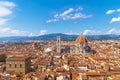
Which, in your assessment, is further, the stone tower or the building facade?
the stone tower

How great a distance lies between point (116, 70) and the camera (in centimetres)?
3525

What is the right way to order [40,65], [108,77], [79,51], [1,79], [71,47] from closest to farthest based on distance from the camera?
[1,79] → [108,77] → [40,65] → [79,51] → [71,47]

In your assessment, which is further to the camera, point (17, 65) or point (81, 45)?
point (81, 45)

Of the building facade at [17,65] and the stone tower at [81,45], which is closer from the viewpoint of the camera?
the building facade at [17,65]

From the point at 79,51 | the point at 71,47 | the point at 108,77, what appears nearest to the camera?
the point at 108,77

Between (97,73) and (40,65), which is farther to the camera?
(40,65)

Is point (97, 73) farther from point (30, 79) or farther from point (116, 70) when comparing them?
point (30, 79)

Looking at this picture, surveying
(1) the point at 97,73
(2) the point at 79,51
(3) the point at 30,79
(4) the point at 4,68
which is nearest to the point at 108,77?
(1) the point at 97,73

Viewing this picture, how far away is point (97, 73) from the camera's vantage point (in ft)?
97.8

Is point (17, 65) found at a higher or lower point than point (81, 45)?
lower

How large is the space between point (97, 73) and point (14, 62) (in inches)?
487

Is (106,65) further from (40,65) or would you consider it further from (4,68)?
(4,68)

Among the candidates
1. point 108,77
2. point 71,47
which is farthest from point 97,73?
point 71,47

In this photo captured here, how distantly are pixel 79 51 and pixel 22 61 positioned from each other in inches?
1696
